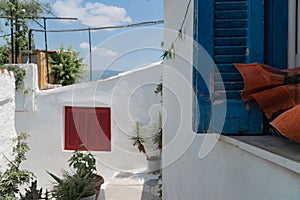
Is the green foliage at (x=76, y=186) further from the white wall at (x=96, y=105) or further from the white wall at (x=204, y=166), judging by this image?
the white wall at (x=96, y=105)

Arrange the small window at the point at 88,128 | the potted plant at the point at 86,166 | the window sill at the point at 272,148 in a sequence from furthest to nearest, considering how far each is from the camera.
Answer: the small window at the point at 88,128 < the potted plant at the point at 86,166 < the window sill at the point at 272,148

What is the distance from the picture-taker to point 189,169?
204 cm

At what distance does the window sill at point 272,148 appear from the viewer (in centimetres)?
70

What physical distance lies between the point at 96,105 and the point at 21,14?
2745mm

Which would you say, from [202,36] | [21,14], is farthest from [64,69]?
[202,36]

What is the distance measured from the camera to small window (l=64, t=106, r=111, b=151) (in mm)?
6117

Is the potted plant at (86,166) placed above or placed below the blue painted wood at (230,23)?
below

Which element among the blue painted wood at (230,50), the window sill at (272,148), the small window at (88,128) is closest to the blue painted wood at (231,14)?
the blue painted wood at (230,50)

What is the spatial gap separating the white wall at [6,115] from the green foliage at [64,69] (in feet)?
7.46

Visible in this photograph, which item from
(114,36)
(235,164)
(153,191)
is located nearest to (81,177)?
(153,191)

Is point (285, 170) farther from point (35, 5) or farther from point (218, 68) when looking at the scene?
point (35, 5)

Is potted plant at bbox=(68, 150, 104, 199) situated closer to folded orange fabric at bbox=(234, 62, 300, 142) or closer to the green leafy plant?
the green leafy plant

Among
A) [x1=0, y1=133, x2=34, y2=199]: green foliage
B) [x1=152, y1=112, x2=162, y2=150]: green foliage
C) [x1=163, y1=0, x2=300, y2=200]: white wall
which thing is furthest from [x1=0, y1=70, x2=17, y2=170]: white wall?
[x1=163, y1=0, x2=300, y2=200]: white wall

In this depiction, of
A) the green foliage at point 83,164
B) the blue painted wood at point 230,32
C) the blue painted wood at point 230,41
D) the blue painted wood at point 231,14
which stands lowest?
the green foliage at point 83,164
